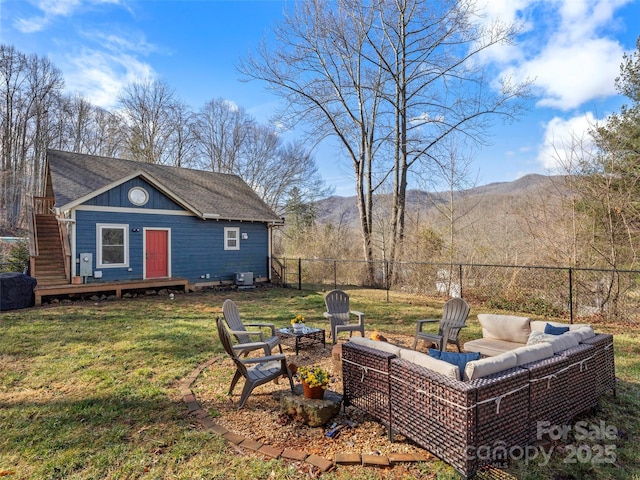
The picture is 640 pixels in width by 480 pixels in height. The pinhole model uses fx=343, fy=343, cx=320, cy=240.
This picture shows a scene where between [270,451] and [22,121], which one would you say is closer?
[270,451]

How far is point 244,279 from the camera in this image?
13.0 m

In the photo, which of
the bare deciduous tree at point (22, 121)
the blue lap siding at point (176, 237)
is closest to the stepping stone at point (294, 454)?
the blue lap siding at point (176, 237)

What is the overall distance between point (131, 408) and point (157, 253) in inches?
355

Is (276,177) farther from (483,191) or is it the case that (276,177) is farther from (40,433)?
(40,433)

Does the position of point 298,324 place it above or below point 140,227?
below

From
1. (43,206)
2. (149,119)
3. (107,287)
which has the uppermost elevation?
(149,119)

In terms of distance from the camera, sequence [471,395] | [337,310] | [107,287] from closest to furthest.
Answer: [471,395] < [337,310] < [107,287]

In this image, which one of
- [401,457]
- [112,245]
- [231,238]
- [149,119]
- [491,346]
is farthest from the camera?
[149,119]

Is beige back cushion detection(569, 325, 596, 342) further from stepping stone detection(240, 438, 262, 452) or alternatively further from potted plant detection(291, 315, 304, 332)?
potted plant detection(291, 315, 304, 332)

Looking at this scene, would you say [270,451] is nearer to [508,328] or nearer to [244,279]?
[508,328]

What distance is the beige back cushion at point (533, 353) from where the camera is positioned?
111 inches

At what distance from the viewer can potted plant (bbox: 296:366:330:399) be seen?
3.22 meters

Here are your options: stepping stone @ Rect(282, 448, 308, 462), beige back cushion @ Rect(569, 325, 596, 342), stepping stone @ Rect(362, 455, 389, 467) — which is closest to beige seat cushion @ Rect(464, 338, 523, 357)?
beige back cushion @ Rect(569, 325, 596, 342)

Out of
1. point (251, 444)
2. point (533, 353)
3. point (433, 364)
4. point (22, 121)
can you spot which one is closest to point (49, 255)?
point (251, 444)
